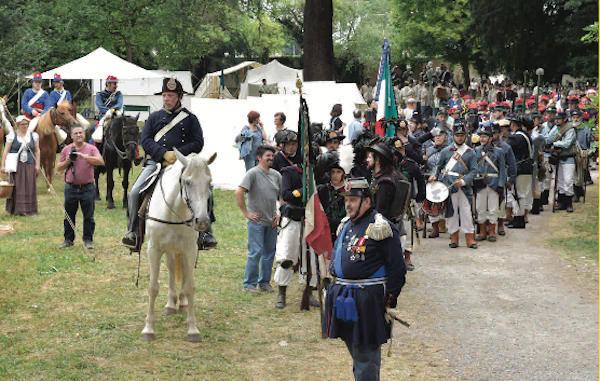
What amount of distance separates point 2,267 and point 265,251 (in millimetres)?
4597

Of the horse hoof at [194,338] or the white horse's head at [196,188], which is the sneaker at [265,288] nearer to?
the horse hoof at [194,338]

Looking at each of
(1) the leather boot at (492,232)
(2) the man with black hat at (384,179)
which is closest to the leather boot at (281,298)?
(2) the man with black hat at (384,179)

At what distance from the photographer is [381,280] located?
606 cm

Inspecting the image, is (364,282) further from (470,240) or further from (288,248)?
(470,240)

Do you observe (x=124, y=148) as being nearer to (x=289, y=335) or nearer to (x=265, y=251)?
(x=265, y=251)

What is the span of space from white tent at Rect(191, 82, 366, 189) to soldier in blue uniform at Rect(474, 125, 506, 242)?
5825 mm

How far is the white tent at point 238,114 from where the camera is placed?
1922cm

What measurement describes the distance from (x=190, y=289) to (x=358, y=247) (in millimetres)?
3278

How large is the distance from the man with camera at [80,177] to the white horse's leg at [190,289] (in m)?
4.68

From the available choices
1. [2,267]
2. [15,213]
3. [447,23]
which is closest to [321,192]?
[2,267]

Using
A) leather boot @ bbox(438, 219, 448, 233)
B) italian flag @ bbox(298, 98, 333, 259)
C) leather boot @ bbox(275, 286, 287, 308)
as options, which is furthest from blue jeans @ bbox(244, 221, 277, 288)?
leather boot @ bbox(438, 219, 448, 233)

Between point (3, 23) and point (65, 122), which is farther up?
point (3, 23)

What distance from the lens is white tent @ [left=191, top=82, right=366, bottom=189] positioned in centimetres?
1922

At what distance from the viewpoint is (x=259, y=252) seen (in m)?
10.3
